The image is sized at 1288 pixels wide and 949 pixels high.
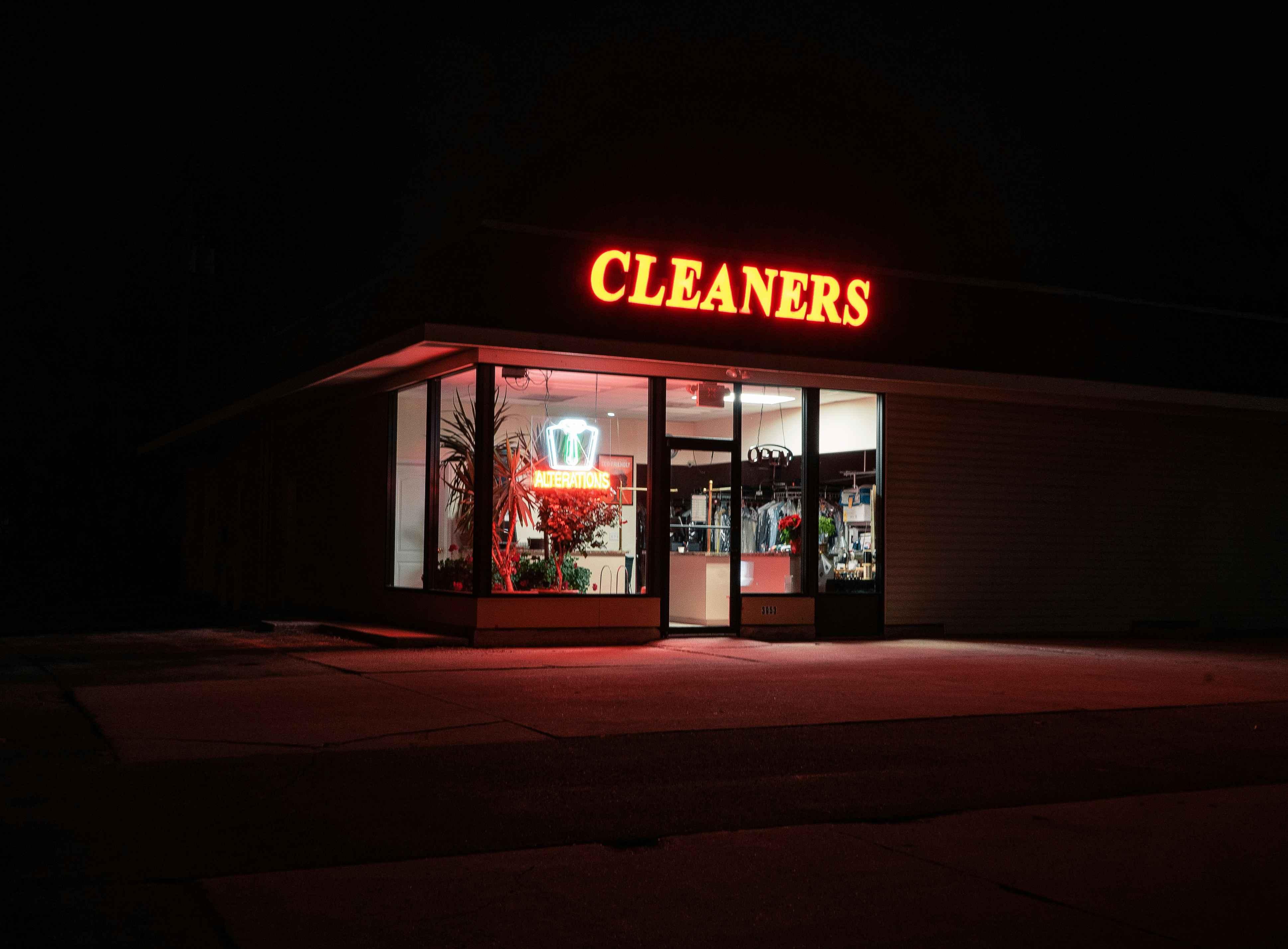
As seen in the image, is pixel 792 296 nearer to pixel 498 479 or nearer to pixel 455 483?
pixel 498 479

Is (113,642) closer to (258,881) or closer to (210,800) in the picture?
(210,800)

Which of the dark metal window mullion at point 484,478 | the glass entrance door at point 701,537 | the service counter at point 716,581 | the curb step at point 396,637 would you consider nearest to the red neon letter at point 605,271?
the dark metal window mullion at point 484,478

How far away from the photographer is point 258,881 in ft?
16.2

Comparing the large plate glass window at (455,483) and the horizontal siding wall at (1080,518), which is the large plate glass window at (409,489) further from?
the horizontal siding wall at (1080,518)

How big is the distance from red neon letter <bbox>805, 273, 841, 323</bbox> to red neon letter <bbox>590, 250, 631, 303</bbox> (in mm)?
2569

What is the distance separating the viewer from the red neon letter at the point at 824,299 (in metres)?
15.8

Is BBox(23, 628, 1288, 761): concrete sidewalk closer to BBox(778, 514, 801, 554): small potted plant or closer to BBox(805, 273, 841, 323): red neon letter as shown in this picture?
BBox(778, 514, 801, 554): small potted plant

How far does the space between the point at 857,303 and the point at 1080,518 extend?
16.2ft

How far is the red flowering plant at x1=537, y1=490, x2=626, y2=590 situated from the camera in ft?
50.0

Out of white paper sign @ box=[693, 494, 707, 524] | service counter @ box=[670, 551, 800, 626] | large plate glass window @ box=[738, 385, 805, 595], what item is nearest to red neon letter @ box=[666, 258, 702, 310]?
large plate glass window @ box=[738, 385, 805, 595]

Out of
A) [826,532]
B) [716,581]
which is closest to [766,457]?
[826,532]

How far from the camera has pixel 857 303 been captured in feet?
53.0

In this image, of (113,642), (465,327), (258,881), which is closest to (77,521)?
(113,642)

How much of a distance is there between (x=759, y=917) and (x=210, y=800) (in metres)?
3.11
